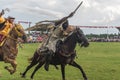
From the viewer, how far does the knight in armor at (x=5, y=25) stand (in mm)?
18641

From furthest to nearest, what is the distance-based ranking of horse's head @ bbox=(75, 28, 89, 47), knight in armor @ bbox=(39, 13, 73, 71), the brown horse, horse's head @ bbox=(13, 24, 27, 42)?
horse's head @ bbox=(13, 24, 27, 42), the brown horse, knight in armor @ bbox=(39, 13, 73, 71), horse's head @ bbox=(75, 28, 89, 47)

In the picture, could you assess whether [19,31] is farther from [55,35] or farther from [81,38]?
[81,38]

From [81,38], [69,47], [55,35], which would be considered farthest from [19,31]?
[81,38]

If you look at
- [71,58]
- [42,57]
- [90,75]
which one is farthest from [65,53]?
[90,75]

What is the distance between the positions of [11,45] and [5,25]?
34.8 inches

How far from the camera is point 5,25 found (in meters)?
18.8

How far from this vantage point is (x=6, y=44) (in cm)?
1875

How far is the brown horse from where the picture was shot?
18.6m

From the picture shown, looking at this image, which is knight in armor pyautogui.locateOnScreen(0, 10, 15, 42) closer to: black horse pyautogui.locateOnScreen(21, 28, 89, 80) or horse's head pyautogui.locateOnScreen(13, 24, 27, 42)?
horse's head pyautogui.locateOnScreen(13, 24, 27, 42)

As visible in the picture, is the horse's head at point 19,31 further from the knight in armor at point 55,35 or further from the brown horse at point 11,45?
the knight in armor at point 55,35

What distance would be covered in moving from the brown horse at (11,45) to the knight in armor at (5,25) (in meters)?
0.17

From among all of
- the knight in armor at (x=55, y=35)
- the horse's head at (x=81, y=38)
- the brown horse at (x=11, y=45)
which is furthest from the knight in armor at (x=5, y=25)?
the horse's head at (x=81, y=38)

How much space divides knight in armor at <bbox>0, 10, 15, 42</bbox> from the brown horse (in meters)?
0.17

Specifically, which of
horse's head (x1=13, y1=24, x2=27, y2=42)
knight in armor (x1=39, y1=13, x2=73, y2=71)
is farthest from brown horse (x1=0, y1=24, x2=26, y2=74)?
knight in armor (x1=39, y1=13, x2=73, y2=71)
